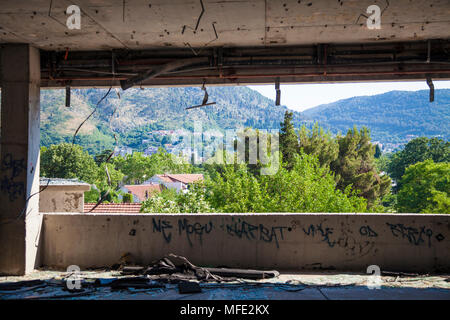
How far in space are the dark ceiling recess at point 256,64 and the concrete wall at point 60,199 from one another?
7.14m

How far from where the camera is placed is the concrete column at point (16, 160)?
6254 mm

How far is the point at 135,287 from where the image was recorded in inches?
210

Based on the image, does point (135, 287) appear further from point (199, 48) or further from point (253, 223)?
point (199, 48)

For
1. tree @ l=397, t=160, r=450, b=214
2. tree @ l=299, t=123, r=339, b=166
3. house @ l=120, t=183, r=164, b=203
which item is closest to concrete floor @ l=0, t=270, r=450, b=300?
tree @ l=299, t=123, r=339, b=166

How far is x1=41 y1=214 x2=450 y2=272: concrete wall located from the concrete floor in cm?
39

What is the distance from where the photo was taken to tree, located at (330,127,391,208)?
5025 centimetres

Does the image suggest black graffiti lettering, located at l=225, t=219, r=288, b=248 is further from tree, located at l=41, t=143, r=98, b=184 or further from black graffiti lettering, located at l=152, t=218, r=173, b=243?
tree, located at l=41, t=143, r=98, b=184

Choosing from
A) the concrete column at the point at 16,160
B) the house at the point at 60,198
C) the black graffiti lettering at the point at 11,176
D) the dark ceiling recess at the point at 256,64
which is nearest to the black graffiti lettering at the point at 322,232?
the dark ceiling recess at the point at 256,64

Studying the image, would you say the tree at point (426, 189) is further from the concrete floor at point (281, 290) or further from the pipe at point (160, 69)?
the pipe at point (160, 69)

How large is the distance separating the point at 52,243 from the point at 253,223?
3.89 m

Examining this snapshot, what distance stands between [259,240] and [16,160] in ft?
15.2
